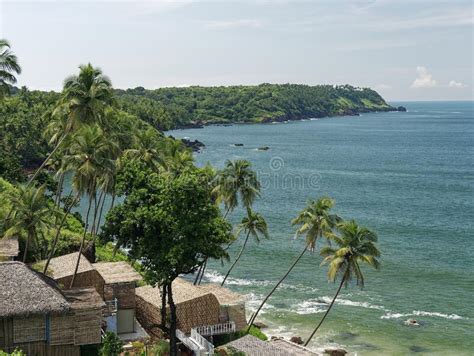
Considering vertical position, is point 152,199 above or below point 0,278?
above

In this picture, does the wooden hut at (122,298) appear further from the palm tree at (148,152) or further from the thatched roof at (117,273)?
the palm tree at (148,152)

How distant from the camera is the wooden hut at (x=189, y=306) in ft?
122

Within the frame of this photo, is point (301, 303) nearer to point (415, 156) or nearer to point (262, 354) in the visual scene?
point (262, 354)

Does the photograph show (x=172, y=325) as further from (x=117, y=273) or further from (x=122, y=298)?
(x=117, y=273)

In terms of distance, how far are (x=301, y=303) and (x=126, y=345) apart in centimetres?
2218

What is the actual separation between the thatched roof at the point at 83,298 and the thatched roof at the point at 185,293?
6658 mm

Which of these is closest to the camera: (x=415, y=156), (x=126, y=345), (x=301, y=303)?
(x=126, y=345)

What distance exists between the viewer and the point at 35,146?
111 m

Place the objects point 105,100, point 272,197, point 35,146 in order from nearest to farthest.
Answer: point 105,100, point 272,197, point 35,146

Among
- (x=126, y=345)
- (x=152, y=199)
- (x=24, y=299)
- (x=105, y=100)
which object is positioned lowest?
(x=126, y=345)

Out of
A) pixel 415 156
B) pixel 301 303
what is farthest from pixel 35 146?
pixel 415 156

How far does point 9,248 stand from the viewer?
40.6 metres

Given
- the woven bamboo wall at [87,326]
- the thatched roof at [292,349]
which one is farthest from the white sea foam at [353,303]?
the woven bamboo wall at [87,326]

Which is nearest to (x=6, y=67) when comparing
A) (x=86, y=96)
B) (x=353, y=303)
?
(x=86, y=96)
